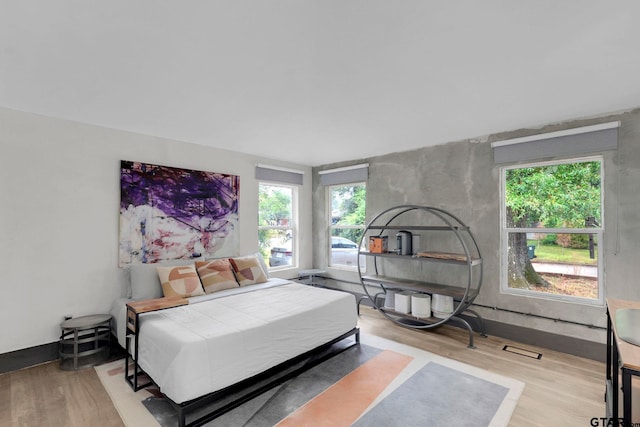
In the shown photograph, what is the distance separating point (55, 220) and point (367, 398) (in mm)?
3235

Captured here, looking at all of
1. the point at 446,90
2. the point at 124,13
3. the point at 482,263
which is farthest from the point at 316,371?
the point at 124,13

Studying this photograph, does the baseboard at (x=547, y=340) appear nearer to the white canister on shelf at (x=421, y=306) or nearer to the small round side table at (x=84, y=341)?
the white canister on shelf at (x=421, y=306)

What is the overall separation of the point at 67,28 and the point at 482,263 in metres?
4.10

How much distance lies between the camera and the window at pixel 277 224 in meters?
4.68

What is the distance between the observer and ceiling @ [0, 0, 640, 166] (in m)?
1.46

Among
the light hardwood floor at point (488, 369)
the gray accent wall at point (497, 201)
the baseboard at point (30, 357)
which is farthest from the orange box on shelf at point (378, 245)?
the baseboard at point (30, 357)

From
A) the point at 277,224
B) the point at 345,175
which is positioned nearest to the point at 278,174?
the point at 277,224

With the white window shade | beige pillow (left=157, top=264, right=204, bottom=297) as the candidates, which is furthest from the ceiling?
beige pillow (left=157, top=264, right=204, bottom=297)

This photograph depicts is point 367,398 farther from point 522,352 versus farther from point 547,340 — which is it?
point 547,340

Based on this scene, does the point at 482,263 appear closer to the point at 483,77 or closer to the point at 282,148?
the point at 483,77

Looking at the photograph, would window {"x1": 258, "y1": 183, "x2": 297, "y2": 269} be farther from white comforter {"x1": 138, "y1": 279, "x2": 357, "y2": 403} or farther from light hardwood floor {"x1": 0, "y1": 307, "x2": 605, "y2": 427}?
light hardwood floor {"x1": 0, "y1": 307, "x2": 605, "y2": 427}

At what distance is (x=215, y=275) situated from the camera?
338 cm

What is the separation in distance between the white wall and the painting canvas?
0.39ft

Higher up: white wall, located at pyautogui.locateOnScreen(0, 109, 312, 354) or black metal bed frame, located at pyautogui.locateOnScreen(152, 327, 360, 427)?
white wall, located at pyautogui.locateOnScreen(0, 109, 312, 354)
